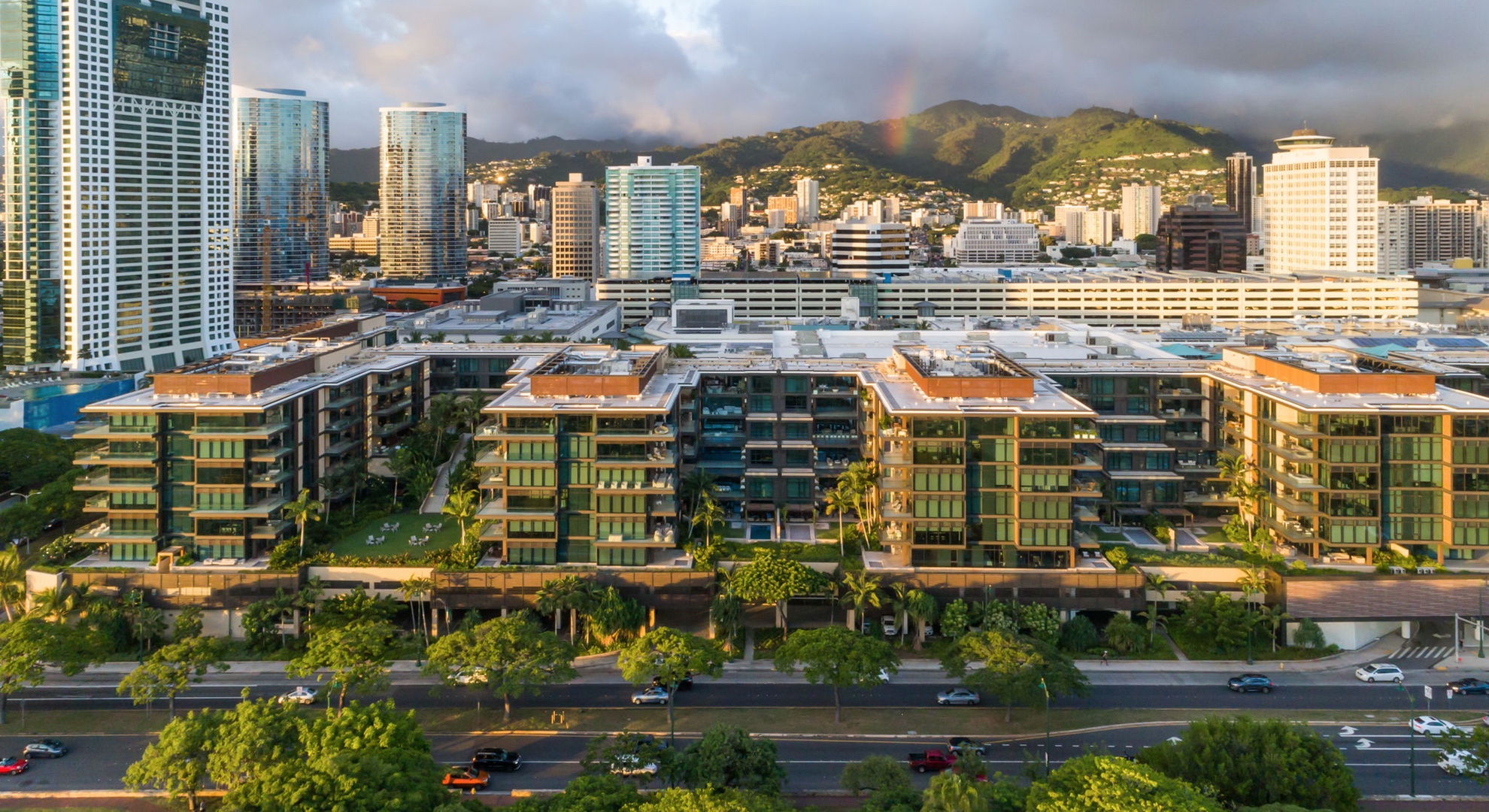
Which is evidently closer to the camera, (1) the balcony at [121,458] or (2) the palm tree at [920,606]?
(2) the palm tree at [920,606]

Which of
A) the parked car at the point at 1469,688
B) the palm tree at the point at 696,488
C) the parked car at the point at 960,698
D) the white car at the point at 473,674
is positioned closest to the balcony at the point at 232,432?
the white car at the point at 473,674

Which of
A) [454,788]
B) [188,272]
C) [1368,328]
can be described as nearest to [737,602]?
[454,788]

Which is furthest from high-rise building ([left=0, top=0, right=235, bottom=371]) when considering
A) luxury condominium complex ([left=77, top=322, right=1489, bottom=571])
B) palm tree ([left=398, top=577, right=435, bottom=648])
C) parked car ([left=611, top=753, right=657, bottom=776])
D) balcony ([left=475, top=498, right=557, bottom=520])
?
parked car ([left=611, top=753, right=657, bottom=776])

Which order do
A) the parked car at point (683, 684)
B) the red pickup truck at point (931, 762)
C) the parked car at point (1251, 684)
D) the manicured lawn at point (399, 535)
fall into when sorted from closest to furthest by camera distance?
the red pickup truck at point (931, 762) → the parked car at point (683, 684) → the parked car at point (1251, 684) → the manicured lawn at point (399, 535)

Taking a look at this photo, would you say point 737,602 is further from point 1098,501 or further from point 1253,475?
point 1253,475

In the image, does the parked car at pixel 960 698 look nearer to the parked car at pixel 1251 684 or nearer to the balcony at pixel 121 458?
the parked car at pixel 1251 684

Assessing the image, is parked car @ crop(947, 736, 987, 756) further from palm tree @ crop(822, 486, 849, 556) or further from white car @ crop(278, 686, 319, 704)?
white car @ crop(278, 686, 319, 704)
